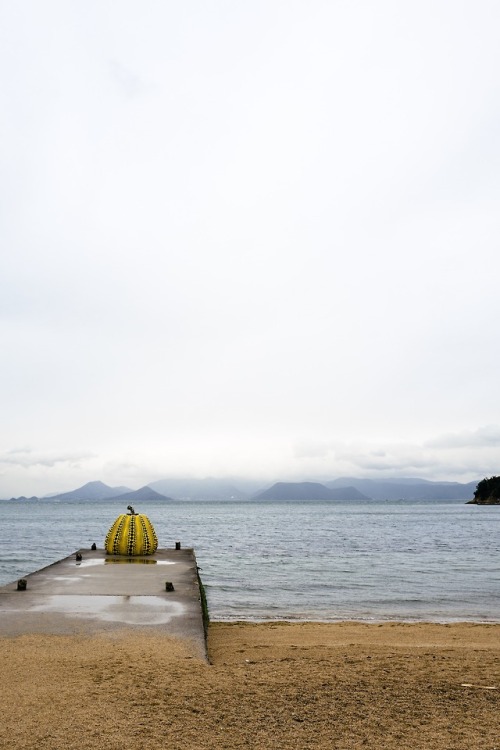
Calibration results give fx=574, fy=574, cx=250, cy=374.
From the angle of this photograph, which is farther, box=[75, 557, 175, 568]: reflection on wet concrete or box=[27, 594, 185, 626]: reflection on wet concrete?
box=[75, 557, 175, 568]: reflection on wet concrete

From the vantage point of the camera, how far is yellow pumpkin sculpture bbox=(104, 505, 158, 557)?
64.9 ft

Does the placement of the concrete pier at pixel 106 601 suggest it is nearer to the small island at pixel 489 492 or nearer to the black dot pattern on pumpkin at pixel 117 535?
the black dot pattern on pumpkin at pixel 117 535

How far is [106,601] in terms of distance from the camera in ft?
39.1

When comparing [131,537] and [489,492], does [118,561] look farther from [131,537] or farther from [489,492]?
[489,492]

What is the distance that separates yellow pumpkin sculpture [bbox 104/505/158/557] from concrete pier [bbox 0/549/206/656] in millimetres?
2072

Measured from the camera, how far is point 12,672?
7.41 meters

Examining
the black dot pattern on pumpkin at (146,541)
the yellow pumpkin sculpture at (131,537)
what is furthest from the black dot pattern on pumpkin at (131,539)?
the black dot pattern on pumpkin at (146,541)

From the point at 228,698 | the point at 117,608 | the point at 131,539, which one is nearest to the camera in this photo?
the point at 228,698

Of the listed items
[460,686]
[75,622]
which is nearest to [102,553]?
[75,622]

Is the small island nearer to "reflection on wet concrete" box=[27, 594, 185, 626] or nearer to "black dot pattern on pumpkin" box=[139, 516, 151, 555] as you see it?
"black dot pattern on pumpkin" box=[139, 516, 151, 555]

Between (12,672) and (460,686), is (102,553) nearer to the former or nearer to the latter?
(12,672)

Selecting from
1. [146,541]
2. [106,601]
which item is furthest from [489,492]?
[106,601]

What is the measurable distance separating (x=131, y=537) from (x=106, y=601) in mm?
8003

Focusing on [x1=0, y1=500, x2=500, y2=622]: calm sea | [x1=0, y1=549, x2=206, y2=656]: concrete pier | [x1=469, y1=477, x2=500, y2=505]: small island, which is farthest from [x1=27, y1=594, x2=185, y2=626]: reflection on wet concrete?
[x1=469, y1=477, x2=500, y2=505]: small island
